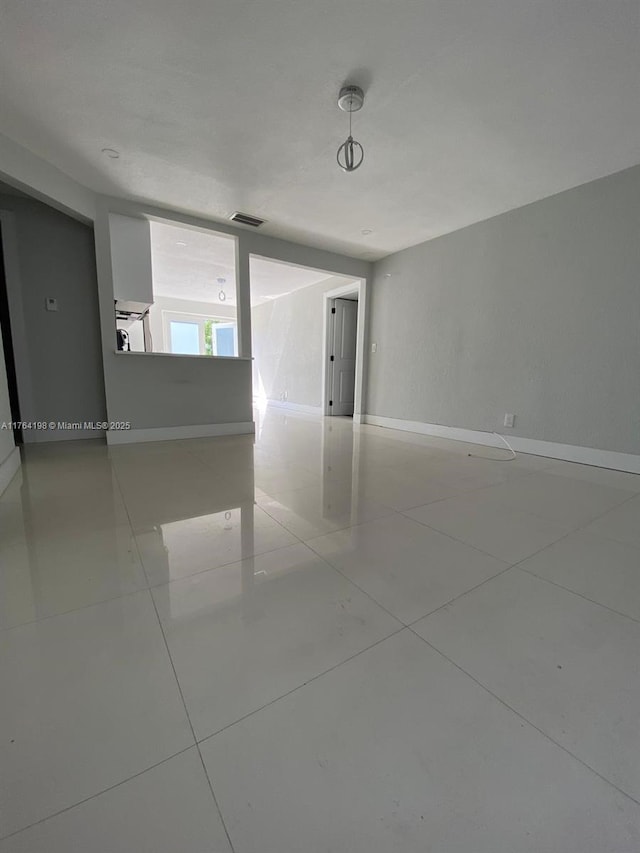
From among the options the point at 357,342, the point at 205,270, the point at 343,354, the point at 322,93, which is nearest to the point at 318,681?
the point at 322,93

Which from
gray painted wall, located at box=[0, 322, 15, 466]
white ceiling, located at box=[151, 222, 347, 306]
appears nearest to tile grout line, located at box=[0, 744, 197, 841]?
gray painted wall, located at box=[0, 322, 15, 466]

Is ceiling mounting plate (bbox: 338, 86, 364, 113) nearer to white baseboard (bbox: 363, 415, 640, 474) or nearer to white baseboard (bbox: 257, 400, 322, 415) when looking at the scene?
white baseboard (bbox: 363, 415, 640, 474)

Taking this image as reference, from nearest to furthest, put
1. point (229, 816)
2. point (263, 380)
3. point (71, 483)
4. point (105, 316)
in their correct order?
point (229, 816) < point (71, 483) < point (105, 316) < point (263, 380)

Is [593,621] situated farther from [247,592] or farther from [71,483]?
[71,483]

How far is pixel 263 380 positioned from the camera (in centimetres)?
858

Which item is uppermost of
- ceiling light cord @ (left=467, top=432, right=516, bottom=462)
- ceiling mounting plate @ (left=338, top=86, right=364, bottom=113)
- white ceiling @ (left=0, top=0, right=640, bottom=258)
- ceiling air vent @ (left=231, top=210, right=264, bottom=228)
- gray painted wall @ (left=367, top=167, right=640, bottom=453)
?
ceiling air vent @ (left=231, top=210, right=264, bottom=228)

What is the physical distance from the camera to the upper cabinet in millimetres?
3477

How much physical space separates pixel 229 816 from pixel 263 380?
8277mm

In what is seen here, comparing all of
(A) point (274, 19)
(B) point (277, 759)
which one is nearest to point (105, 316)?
(A) point (274, 19)

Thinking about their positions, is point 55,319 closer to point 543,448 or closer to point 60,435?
point 60,435

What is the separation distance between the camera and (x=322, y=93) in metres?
2.02

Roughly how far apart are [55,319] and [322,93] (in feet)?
11.5

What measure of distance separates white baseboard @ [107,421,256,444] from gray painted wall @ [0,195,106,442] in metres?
0.66

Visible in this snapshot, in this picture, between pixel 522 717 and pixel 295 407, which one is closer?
pixel 522 717
